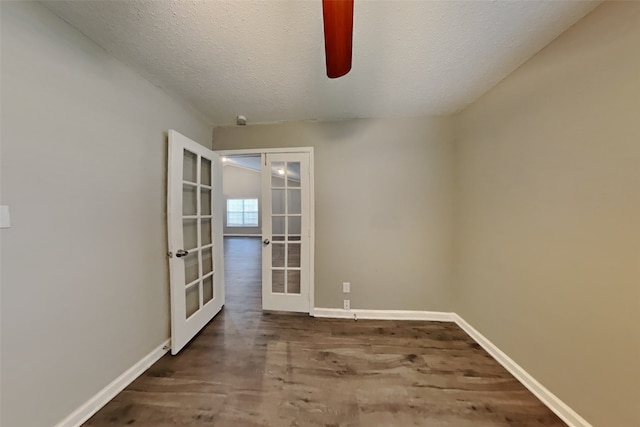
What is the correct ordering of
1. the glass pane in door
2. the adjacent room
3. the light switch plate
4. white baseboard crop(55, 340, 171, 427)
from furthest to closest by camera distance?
1. the glass pane in door
2. white baseboard crop(55, 340, 171, 427)
3. the adjacent room
4. the light switch plate

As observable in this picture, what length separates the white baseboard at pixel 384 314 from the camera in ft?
8.25

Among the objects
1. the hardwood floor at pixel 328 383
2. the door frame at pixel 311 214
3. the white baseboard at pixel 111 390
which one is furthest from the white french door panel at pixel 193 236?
the door frame at pixel 311 214

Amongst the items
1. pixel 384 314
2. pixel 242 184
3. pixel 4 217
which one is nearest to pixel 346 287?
pixel 384 314

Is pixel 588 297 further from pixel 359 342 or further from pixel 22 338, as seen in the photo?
pixel 22 338

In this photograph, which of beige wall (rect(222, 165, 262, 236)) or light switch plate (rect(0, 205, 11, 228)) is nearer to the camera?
light switch plate (rect(0, 205, 11, 228))

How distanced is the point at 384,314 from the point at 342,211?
1.30 meters

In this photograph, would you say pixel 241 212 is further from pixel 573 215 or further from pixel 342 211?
pixel 573 215

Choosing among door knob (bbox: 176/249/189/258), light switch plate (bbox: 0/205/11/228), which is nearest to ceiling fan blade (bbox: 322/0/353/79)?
light switch plate (bbox: 0/205/11/228)

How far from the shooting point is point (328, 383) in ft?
5.35

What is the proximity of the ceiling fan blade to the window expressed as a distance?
9307 millimetres

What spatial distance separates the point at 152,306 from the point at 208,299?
0.77 meters

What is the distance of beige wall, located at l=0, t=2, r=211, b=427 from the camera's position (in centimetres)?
107

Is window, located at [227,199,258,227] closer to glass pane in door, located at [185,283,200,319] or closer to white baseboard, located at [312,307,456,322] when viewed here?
glass pane in door, located at [185,283,200,319]

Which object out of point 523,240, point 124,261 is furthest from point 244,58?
point 523,240
